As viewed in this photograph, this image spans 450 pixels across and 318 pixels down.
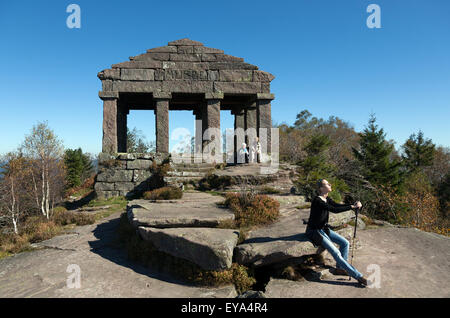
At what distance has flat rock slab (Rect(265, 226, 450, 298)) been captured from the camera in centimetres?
428

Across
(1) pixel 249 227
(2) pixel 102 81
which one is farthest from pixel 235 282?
(2) pixel 102 81

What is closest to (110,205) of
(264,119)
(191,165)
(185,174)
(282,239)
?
(185,174)

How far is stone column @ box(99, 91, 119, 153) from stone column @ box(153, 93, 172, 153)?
2.01 m

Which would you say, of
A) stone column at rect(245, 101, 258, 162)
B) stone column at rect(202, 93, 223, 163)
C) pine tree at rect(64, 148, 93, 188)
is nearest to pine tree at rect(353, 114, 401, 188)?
stone column at rect(245, 101, 258, 162)

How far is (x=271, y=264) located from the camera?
212 inches

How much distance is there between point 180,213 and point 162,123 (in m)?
7.36

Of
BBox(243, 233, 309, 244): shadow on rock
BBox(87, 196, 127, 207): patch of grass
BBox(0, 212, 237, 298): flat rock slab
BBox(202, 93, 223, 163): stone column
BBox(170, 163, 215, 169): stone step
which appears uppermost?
BBox(202, 93, 223, 163): stone column

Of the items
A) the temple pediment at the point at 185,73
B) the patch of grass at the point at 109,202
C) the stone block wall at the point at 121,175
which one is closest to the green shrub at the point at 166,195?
the patch of grass at the point at 109,202

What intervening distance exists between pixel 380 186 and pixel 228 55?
15575 mm

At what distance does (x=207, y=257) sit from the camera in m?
5.07

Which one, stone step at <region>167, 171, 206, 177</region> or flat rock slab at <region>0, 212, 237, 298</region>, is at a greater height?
stone step at <region>167, 171, 206, 177</region>

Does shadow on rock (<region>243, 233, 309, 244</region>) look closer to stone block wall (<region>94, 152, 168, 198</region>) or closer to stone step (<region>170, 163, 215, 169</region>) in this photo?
stone step (<region>170, 163, 215, 169</region>)

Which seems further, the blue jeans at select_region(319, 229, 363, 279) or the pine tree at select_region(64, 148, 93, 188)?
the pine tree at select_region(64, 148, 93, 188)
